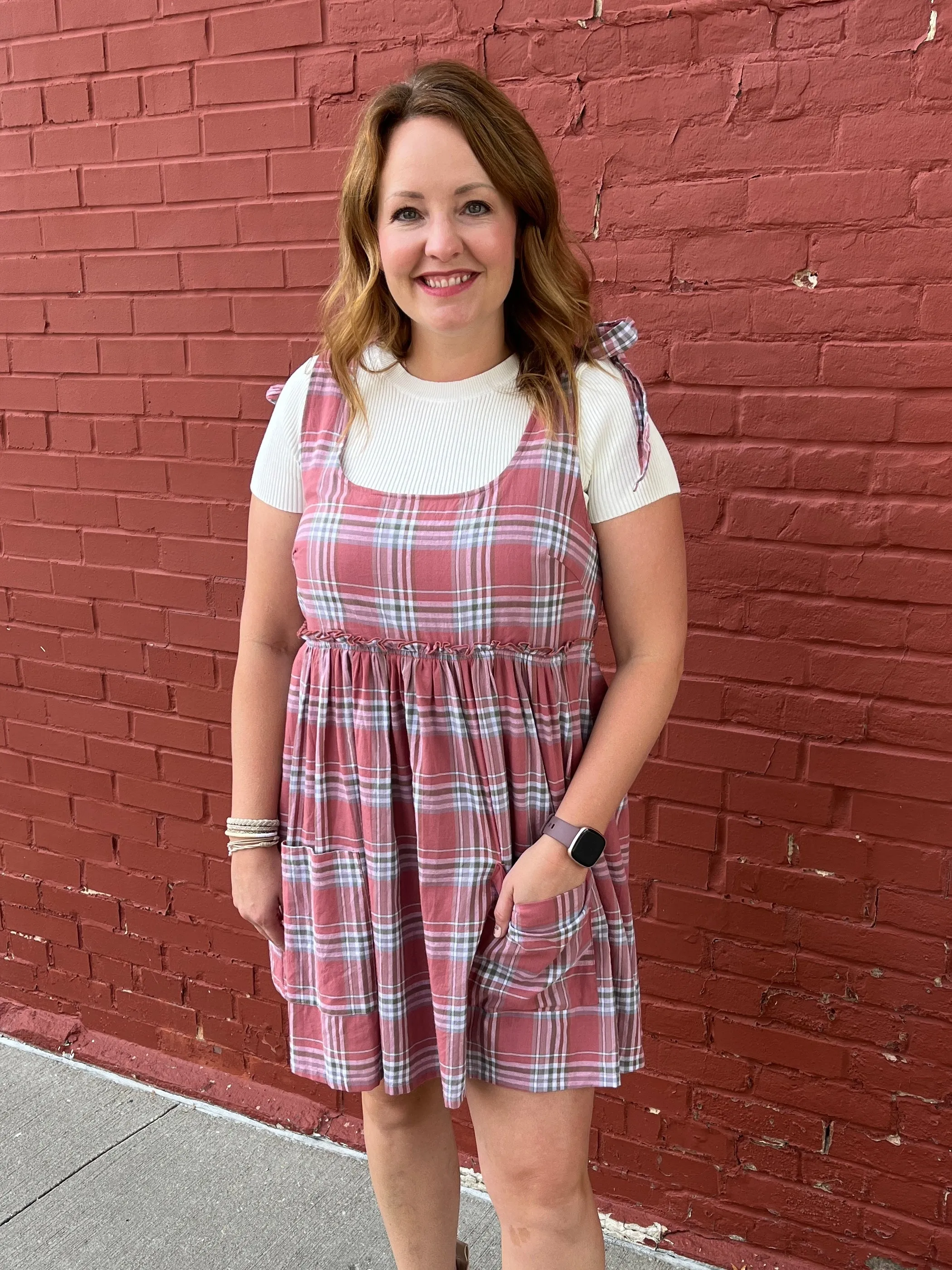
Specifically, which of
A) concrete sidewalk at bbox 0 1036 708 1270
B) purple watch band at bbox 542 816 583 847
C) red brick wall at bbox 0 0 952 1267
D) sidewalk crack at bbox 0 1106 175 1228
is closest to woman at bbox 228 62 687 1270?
purple watch band at bbox 542 816 583 847

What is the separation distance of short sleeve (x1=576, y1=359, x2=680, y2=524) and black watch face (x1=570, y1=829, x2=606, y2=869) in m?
0.45

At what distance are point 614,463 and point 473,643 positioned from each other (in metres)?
0.33

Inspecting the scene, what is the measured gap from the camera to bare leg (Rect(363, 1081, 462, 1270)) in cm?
197

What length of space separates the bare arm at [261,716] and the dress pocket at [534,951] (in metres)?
0.40

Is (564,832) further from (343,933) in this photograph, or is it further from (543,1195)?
(543,1195)

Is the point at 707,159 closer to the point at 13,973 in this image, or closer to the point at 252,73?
the point at 252,73

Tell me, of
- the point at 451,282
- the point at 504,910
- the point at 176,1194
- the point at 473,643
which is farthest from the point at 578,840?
the point at 176,1194

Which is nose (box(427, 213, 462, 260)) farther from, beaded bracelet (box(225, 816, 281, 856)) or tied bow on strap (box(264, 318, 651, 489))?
beaded bracelet (box(225, 816, 281, 856))

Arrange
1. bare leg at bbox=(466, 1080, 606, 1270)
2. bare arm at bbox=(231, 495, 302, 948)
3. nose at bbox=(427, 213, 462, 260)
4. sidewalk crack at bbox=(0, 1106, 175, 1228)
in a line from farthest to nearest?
sidewalk crack at bbox=(0, 1106, 175, 1228) < bare arm at bbox=(231, 495, 302, 948) < bare leg at bbox=(466, 1080, 606, 1270) < nose at bbox=(427, 213, 462, 260)

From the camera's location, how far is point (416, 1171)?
78.6 inches

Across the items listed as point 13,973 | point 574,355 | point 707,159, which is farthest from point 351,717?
point 13,973

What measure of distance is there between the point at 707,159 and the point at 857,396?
0.49 meters

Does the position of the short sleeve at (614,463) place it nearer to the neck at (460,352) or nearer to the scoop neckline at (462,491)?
the scoop neckline at (462,491)

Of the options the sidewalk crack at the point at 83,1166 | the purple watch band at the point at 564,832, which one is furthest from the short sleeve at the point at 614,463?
the sidewalk crack at the point at 83,1166
